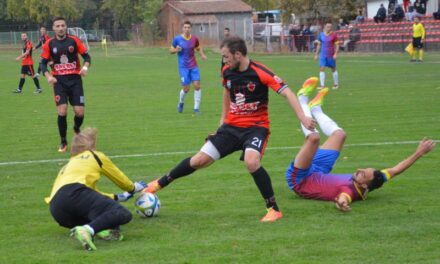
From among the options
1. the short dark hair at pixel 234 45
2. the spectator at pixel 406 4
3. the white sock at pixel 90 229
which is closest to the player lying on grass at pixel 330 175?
the short dark hair at pixel 234 45

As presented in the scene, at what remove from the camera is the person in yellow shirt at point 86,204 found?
21.7 feet

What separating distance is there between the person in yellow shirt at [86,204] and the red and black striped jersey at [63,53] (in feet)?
18.5

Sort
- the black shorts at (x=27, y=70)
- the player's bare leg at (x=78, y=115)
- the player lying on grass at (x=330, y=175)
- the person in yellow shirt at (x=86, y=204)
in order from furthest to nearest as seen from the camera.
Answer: the black shorts at (x=27, y=70)
the player's bare leg at (x=78, y=115)
the player lying on grass at (x=330, y=175)
the person in yellow shirt at (x=86, y=204)

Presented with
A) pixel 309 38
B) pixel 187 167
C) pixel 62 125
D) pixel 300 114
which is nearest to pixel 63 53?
pixel 62 125

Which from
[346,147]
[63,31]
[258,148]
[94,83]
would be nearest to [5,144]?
[63,31]

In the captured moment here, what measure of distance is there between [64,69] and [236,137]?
5.59 meters

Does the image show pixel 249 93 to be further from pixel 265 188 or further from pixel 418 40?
pixel 418 40

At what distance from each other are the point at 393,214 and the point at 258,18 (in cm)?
7249

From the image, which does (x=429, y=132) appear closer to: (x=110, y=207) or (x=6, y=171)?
(x=6, y=171)

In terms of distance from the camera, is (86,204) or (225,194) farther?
(225,194)

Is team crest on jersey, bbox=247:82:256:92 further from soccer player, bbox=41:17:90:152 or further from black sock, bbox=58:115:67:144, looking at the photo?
black sock, bbox=58:115:67:144

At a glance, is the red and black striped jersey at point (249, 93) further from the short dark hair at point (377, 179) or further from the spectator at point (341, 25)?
the spectator at point (341, 25)

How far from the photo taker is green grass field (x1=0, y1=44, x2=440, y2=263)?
250 inches

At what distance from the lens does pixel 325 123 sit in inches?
357
